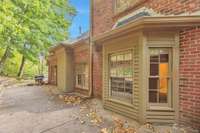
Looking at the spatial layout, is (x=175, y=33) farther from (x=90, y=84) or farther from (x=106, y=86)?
(x=90, y=84)

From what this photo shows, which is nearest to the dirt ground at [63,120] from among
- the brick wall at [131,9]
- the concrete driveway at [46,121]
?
the concrete driveway at [46,121]

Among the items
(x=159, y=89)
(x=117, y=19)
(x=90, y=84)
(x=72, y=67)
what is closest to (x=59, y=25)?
(x=72, y=67)

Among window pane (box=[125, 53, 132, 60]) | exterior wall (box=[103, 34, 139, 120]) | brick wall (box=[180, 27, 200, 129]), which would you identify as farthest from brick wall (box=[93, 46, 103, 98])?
brick wall (box=[180, 27, 200, 129])

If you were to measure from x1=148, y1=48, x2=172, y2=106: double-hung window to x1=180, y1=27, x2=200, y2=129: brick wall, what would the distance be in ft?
1.34

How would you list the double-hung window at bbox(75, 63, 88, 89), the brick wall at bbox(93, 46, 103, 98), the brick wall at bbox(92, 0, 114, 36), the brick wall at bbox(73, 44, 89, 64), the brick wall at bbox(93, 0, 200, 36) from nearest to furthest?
the brick wall at bbox(93, 0, 200, 36) < the brick wall at bbox(92, 0, 114, 36) < the brick wall at bbox(93, 46, 103, 98) < the brick wall at bbox(73, 44, 89, 64) < the double-hung window at bbox(75, 63, 88, 89)

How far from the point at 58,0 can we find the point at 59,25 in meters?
3.14

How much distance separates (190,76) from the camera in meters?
8.20

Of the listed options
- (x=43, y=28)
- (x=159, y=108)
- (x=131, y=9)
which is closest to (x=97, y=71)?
(x=131, y=9)

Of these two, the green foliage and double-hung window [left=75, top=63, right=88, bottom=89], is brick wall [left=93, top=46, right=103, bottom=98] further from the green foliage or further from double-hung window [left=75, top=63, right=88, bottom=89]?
the green foliage

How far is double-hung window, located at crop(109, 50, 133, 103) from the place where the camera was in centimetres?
999

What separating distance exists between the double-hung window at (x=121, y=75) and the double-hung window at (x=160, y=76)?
109 centimetres

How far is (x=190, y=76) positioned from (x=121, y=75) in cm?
304

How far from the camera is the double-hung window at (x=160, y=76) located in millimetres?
8734

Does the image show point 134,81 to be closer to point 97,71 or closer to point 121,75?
point 121,75
